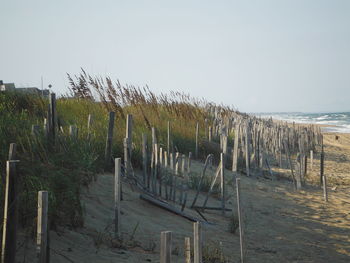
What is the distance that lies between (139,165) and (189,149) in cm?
265

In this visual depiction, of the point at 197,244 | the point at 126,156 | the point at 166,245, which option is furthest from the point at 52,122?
the point at 166,245

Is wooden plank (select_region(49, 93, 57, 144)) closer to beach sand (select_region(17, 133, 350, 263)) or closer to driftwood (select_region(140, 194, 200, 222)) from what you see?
beach sand (select_region(17, 133, 350, 263))

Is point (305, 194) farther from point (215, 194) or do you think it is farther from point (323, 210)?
point (215, 194)

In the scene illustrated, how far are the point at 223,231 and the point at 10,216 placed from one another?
314cm

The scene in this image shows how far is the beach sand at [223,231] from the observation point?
151 inches

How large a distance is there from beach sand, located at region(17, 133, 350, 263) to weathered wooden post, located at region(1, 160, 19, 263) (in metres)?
0.40

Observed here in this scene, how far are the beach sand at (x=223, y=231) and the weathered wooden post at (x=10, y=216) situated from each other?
15.7 inches

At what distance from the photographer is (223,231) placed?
5.37m

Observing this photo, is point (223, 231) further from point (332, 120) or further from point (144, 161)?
point (332, 120)

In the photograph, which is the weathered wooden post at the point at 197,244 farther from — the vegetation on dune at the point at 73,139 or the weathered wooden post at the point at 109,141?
the weathered wooden post at the point at 109,141

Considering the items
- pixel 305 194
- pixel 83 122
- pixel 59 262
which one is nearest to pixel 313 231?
pixel 305 194

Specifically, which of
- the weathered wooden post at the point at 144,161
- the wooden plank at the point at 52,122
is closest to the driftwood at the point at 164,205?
the weathered wooden post at the point at 144,161

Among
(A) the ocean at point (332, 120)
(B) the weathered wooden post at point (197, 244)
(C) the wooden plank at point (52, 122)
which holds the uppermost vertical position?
(A) the ocean at point (332, 120)

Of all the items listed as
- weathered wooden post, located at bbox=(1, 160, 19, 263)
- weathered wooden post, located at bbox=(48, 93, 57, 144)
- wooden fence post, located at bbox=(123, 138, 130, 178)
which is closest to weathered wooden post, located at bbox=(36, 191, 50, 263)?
weathered wooden post, located at bbox=(1, 160, 19, 263)
